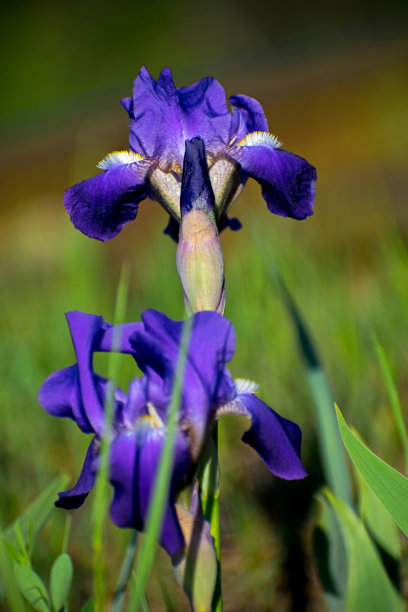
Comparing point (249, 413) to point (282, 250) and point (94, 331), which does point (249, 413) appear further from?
point (282, 250)

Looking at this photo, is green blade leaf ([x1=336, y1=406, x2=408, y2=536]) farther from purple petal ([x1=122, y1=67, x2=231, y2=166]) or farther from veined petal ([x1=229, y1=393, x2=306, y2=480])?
purple petal ([x1=122, y1=67, x2=231, y2=166])

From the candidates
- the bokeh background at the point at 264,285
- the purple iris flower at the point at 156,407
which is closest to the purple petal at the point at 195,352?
the purple iris flower at the point at 156,407

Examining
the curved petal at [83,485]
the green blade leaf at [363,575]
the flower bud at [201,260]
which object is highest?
the flower bud at [201,260]

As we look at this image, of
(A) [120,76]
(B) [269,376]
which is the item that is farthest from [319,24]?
(B) [269,376]

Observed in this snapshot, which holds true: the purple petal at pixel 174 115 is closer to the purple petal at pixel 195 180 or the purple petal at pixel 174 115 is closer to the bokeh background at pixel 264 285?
the purple petal at pixel 195 180

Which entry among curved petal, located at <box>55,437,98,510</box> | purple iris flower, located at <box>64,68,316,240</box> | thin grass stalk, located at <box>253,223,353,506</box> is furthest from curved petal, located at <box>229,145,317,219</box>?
curved petal, located at <box>55,437,98,510</box>

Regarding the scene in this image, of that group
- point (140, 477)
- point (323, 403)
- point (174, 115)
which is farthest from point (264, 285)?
point (140, 477)
